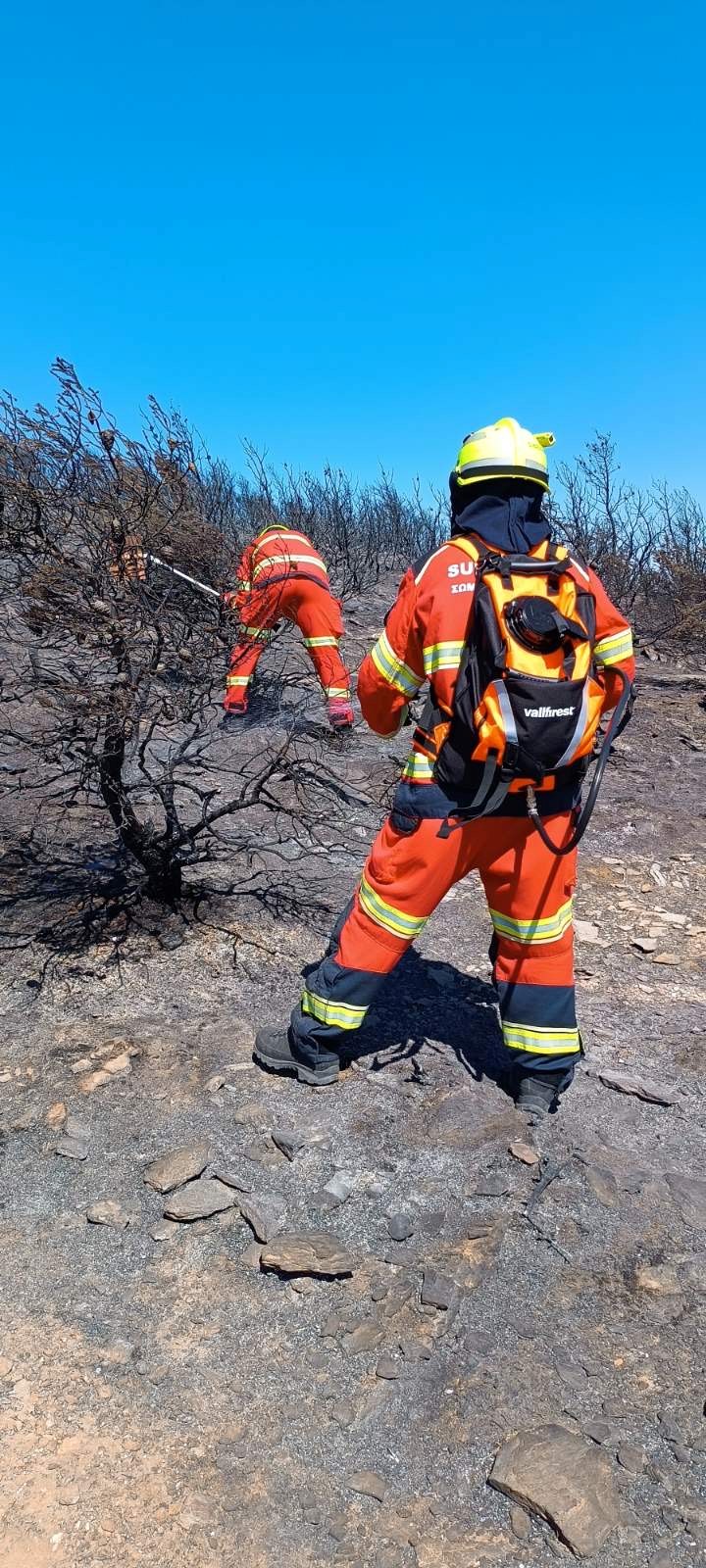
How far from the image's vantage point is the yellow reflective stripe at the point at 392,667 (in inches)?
99.3

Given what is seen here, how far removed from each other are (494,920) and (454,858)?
309 mm

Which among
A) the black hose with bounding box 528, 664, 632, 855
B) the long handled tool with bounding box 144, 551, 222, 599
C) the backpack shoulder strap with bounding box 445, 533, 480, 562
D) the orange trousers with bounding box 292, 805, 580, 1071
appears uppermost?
the long handled tool with bounding box 144, 551, 222, 599

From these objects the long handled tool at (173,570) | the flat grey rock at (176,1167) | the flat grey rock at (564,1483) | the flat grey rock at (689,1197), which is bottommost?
the flat grey rock at (564,1483)

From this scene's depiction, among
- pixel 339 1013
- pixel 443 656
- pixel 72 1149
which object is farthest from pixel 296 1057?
pixel 443 656

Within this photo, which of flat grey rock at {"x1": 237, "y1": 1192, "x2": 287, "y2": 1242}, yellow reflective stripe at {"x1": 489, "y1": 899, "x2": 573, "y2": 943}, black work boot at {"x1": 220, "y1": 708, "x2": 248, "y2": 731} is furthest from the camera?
black work boot at {"x1": 220, "y1": 708, "x2": 248, "y2": 731}

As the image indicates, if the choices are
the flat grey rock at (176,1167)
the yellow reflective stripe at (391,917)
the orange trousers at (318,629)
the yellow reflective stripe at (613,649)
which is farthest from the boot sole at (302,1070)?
the orange trousers at (318,629)

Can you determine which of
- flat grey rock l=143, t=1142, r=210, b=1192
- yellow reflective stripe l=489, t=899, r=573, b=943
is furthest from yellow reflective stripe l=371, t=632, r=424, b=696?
flat grey rock l=143, t=1142, r=210, b=1192

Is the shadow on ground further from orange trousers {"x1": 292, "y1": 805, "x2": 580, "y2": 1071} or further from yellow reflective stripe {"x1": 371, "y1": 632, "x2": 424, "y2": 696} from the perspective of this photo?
yellow reflective stripe {"x1": 371, "y1": 632, "x2": 424, "y2": 696}

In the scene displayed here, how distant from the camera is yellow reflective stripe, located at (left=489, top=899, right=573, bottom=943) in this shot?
2.58 m

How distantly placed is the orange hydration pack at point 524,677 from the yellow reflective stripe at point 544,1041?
26.8 inches

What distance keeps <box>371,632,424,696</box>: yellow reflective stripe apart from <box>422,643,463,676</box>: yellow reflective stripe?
14 centimetres

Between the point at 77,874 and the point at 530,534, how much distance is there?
2481mm

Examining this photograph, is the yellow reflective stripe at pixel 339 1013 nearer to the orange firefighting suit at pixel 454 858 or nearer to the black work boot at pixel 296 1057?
the orange firefighting suit at pixel 454 858

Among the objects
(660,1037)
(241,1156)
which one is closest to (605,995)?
(660,1037)
